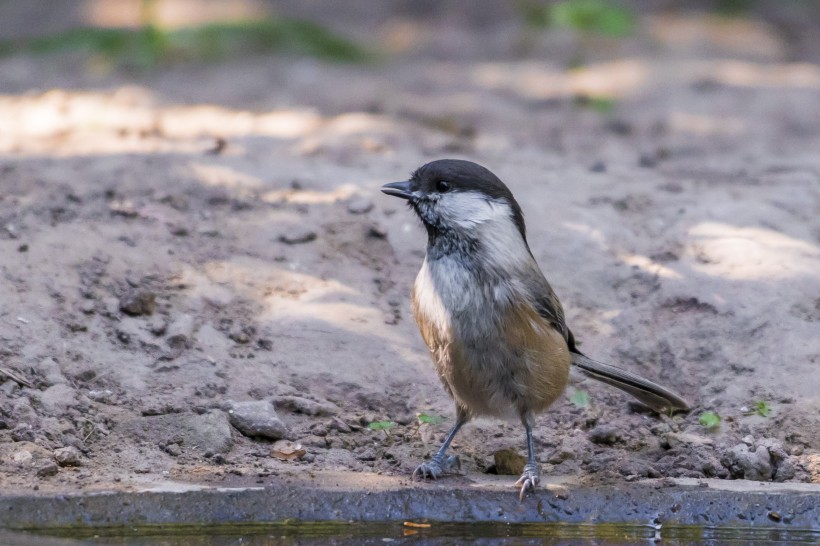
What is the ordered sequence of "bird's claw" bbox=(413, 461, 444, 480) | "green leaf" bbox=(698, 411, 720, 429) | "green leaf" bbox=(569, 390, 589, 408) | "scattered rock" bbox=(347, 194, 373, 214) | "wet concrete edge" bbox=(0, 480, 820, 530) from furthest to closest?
"scattered rock" bbox=(347, 194, 373, 214) < "green leaf" bbox=(569, 390, 589, 408) < "green leaf" bbox=(698, 411, 720, 429) < "bird's claw" bbox=(413, 461, 444, 480) < "wet concrete edge" bbox=(0, 480, 820, 530)

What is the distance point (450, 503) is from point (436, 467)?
1.33ft

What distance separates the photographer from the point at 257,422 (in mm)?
5137

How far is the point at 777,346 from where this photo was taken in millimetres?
5922

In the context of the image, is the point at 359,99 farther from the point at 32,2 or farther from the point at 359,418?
the point at 32,2

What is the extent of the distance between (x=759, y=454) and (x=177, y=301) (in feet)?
10.2

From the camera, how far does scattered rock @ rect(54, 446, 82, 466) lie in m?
4.59

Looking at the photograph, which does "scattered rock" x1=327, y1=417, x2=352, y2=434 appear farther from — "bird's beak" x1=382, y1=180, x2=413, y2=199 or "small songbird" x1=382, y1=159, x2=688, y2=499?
"bird's beak" x1=382, y1=180, x2=413, y2=199

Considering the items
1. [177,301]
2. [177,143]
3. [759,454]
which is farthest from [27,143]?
[759,454]

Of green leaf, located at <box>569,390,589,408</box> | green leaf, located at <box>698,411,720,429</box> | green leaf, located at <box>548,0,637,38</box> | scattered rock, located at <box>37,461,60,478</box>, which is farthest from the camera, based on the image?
green leaf, located at <box>548,0,637,38</box>

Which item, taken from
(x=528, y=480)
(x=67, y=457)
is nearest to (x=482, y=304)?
(x=528, y=480)

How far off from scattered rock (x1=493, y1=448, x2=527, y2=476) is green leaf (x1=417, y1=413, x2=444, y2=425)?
0.51 meters

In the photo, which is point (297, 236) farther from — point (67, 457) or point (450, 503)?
point (450, 503)

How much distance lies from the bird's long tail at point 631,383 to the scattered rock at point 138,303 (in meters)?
2.23

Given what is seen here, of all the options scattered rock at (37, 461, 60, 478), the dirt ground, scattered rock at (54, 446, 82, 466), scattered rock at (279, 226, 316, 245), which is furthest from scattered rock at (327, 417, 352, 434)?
scattered rock at (279, 226, 316, 245)
